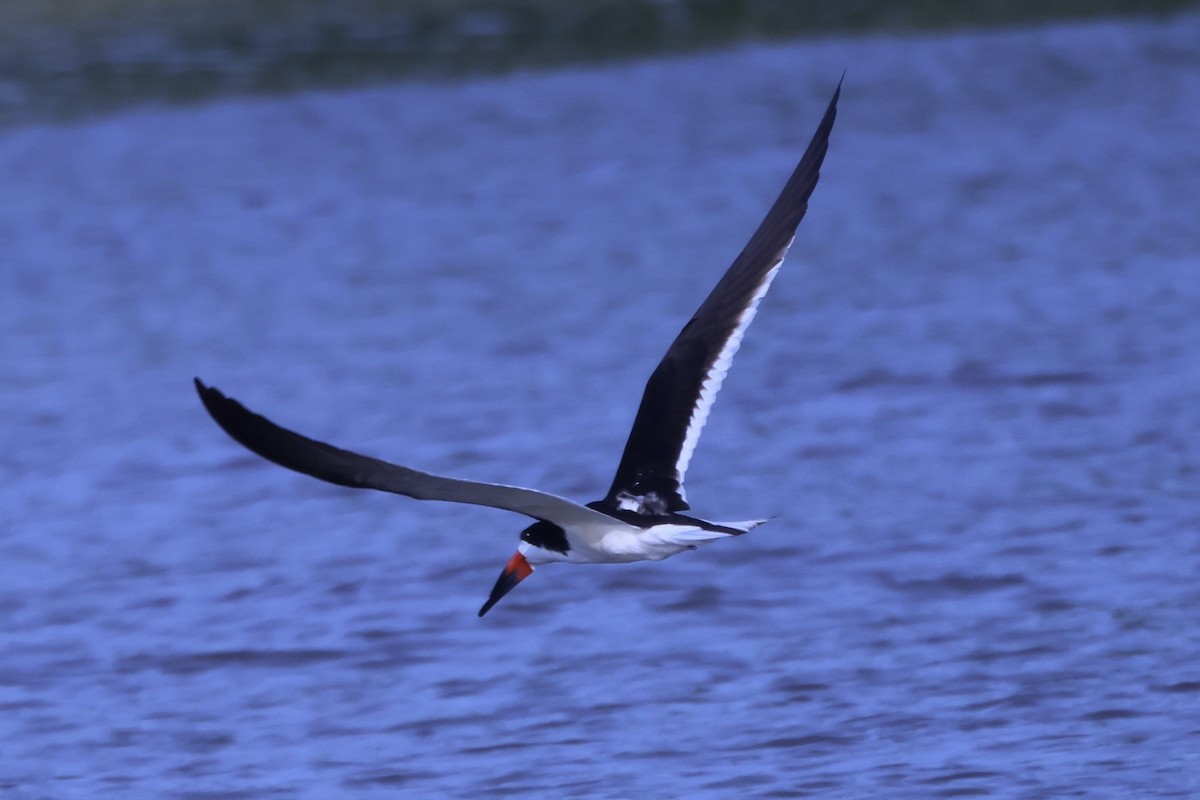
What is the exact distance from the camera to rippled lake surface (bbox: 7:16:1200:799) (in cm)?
754

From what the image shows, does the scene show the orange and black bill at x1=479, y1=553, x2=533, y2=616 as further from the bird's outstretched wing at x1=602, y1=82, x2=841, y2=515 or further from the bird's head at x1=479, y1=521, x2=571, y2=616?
the bird's outstretched wing at x1=602, y1=82, x2=841, y2=515

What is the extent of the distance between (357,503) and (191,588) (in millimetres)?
1355

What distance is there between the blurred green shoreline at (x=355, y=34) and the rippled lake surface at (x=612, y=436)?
762mm

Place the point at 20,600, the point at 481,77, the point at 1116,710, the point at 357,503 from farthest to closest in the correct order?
the point at 481,77 → the point at 357,503 → the point at 20,600 → the point at 1116,710

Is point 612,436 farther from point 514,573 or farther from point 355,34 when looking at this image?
point 355,34

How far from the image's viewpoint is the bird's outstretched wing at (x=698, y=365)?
23.6 ft

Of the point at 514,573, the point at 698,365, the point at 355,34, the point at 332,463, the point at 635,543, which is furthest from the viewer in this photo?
the point at 355,34

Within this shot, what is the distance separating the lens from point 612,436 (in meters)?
11.2

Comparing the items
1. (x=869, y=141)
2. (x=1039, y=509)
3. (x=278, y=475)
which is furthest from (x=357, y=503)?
(x=869, y=141)

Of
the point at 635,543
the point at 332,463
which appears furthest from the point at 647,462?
the point at 332,463

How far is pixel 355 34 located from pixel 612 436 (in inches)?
503

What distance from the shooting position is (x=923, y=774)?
6875mm

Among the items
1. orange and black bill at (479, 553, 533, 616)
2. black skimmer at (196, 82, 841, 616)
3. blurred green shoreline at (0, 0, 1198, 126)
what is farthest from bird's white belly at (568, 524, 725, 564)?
blurred green shoreline at (0, 0, 1198, 126)

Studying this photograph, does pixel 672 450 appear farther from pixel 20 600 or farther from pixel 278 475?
pixel 278 475
